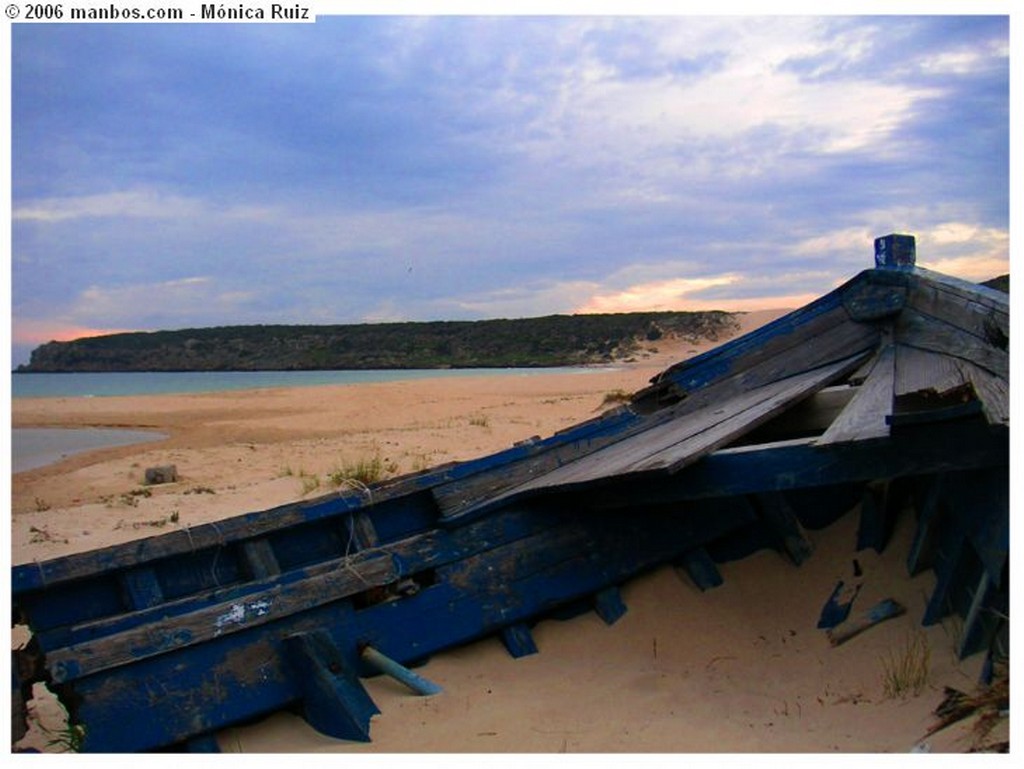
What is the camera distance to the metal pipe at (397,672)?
442cm

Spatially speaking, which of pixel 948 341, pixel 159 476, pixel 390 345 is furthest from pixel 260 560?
pixel 390 345

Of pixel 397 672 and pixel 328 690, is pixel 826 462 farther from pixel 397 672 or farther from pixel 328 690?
pixel 328 690

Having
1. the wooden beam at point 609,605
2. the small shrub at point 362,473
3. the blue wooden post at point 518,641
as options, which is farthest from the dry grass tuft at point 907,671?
the small shrub at point 362,473

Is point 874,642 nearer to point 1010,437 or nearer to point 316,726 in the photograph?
point 1010,437

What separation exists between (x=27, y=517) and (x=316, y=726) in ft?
24.1

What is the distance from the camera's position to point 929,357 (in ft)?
15.3

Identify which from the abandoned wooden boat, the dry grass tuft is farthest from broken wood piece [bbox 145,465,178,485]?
the dry grass tuft

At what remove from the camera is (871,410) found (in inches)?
158

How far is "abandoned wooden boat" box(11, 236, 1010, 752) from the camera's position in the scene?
13.0 feet

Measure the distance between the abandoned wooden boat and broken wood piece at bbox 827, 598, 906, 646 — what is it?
0.21 m

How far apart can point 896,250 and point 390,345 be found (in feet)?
212

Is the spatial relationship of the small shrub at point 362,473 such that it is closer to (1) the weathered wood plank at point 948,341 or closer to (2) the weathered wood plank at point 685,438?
(2) the weathered wood plank at point 685,438

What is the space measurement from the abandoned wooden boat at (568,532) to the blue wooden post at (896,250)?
2cm

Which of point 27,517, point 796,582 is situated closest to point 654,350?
point 27,517
